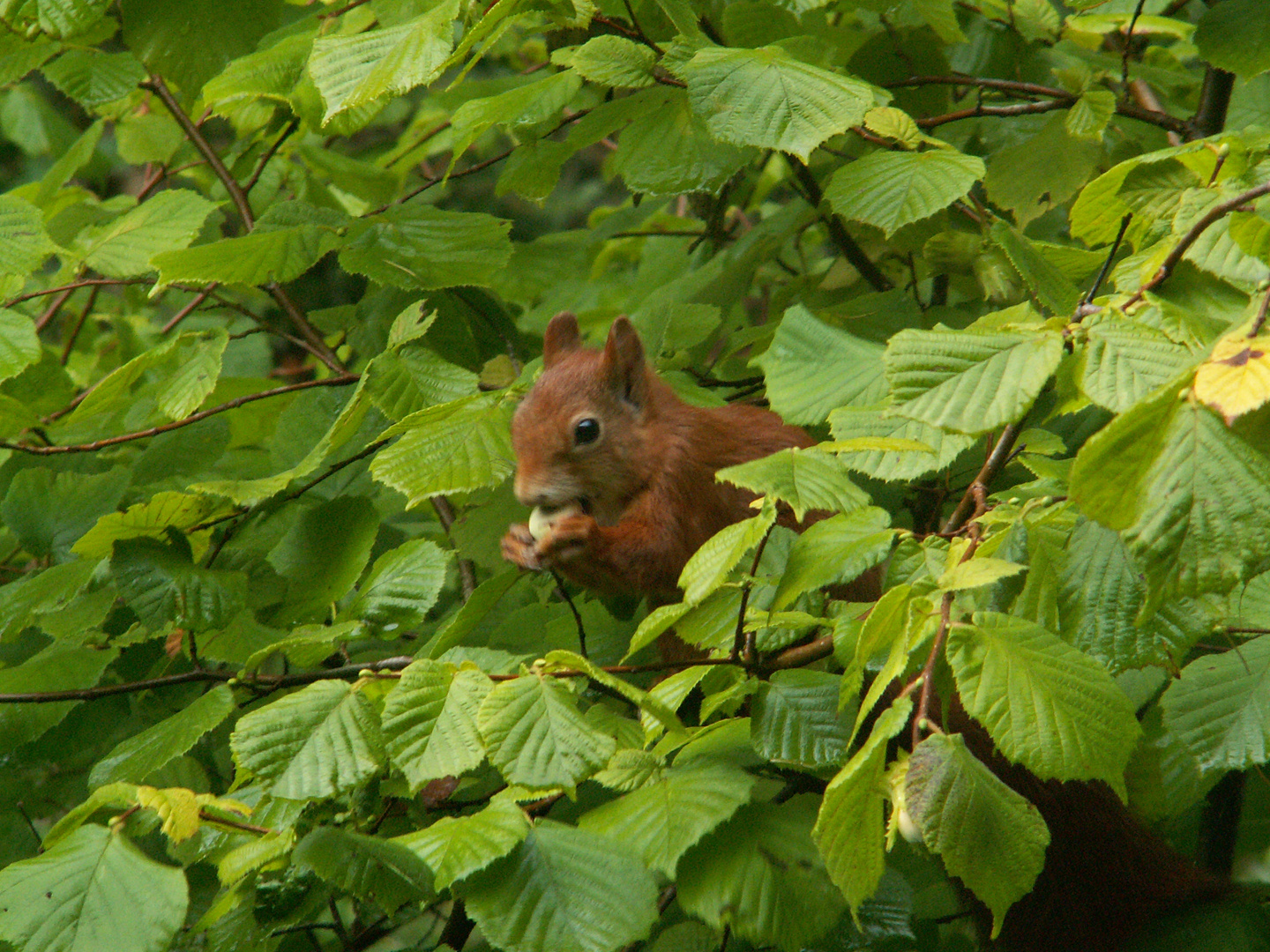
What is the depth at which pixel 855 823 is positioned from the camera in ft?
2.45

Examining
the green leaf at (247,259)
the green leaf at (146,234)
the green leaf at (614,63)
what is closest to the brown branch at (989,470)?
the green leaf at (614,63)

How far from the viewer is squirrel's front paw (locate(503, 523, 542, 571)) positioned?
4.65 ft

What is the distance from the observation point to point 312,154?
2146mm

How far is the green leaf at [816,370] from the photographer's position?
44.1 inches

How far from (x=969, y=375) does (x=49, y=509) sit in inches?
57.0

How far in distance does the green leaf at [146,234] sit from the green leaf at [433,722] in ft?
3.27

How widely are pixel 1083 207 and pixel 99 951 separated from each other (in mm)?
1148

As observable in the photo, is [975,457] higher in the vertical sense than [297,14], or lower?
lower

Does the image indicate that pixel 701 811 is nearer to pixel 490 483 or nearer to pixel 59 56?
pixel 490 483

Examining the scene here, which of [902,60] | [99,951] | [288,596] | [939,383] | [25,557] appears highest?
[939,383]

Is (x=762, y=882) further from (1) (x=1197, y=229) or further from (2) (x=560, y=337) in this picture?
(2) (x=560, y=337)

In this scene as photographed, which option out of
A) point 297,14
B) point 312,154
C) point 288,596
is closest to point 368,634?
point 288,596

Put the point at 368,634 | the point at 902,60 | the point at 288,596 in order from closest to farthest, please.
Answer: the point at 368,634 → the point at 288,596 → the point at 902,60

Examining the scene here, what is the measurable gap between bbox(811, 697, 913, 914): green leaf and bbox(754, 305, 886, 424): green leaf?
0.45m
